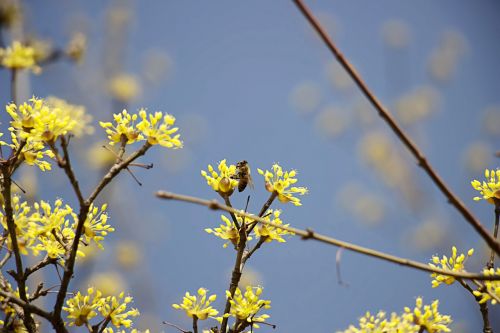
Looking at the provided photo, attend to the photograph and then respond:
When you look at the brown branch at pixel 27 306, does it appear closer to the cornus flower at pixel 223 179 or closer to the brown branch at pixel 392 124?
the cornus flower at pixel 223 179

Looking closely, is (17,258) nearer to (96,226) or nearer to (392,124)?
(96,226)

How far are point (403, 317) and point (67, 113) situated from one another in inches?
54.3

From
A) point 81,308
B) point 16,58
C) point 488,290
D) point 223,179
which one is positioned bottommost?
point 488,290

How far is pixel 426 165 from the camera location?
1.05 meters

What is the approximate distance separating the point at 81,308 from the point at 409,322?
1.18m

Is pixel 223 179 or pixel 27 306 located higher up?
pixel 223 179

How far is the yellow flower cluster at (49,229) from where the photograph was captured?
1.67m

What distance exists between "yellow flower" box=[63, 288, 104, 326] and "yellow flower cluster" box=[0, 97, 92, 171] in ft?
1.73

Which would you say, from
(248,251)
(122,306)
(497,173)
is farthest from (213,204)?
(497,173)

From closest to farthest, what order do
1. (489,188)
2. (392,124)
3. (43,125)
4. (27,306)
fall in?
1. (392,124)
2. (27,306)
3. (43,125)
4. (489,188)

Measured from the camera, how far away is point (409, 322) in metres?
1.82

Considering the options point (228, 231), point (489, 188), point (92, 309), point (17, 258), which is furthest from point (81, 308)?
point (489, 188)

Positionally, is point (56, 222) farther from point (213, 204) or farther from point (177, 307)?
point (213, 204)

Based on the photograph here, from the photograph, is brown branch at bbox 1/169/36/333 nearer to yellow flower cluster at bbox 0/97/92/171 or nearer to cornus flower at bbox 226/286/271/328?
yellow flower cluster at bbox 0/97/92/171
